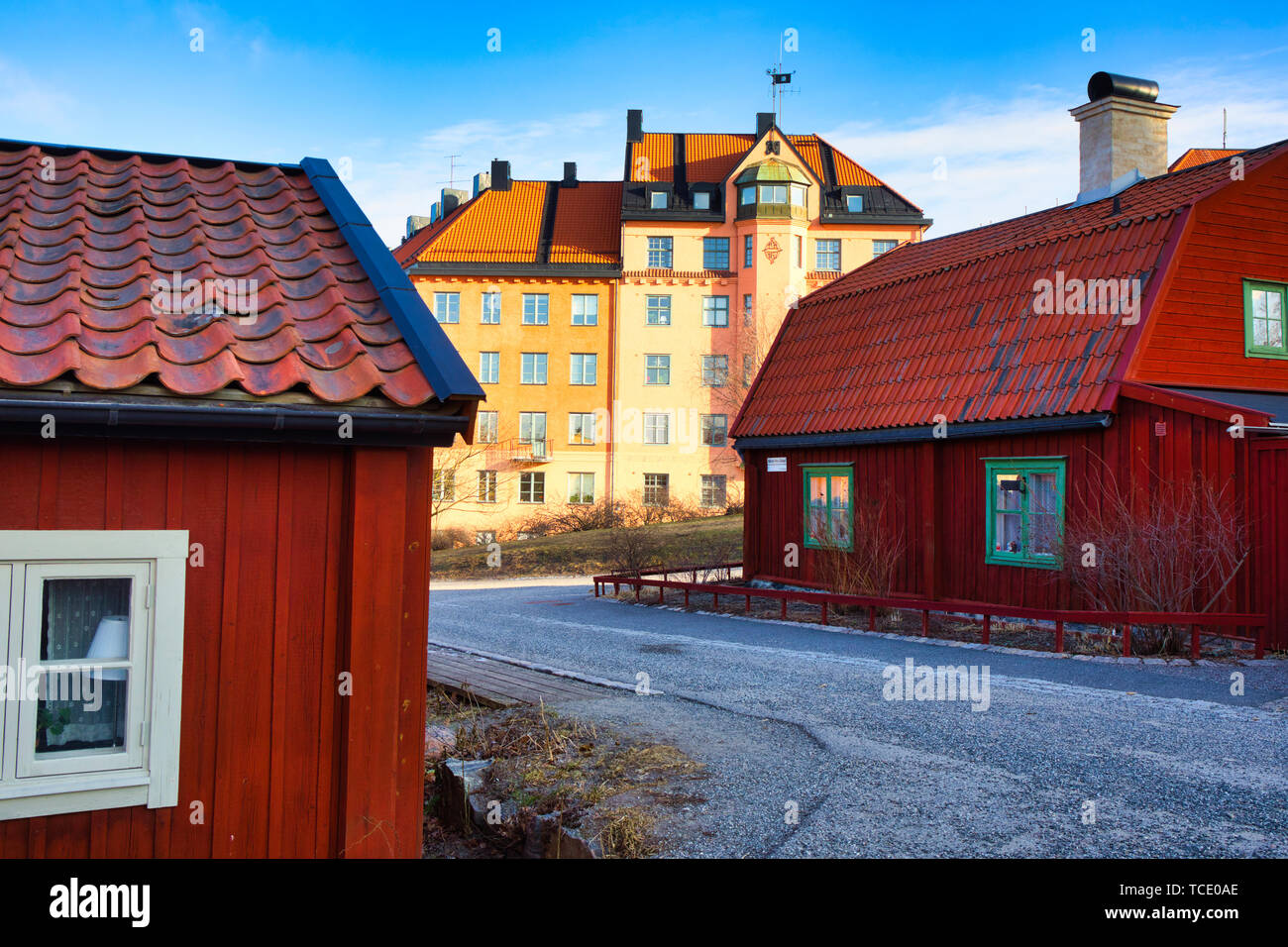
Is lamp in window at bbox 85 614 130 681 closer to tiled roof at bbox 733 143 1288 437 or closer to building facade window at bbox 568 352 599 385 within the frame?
tiled roof at bbox 733 143 1288 437

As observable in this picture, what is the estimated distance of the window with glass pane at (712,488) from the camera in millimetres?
45656

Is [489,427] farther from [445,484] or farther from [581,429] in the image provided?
[445,484]

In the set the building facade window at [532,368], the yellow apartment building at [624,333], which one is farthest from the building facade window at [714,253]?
the building facade window at [532,368]

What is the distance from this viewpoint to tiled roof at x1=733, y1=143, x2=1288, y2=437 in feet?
47.1

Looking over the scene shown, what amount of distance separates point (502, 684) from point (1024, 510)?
821 centimetres

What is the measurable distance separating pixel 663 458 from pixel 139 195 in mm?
39275

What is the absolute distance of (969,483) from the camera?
15906 millimetres

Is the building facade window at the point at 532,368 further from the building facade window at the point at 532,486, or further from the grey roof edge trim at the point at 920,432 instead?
the grey roof edge trim at the point at 920,432

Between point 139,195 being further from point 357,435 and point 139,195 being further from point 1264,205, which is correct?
point 1264,205

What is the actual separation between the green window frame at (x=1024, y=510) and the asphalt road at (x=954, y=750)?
2576 millimetres

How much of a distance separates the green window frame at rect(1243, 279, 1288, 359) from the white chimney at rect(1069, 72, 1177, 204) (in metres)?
3.68

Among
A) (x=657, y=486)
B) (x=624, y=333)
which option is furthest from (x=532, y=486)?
(x=624, y=333)
